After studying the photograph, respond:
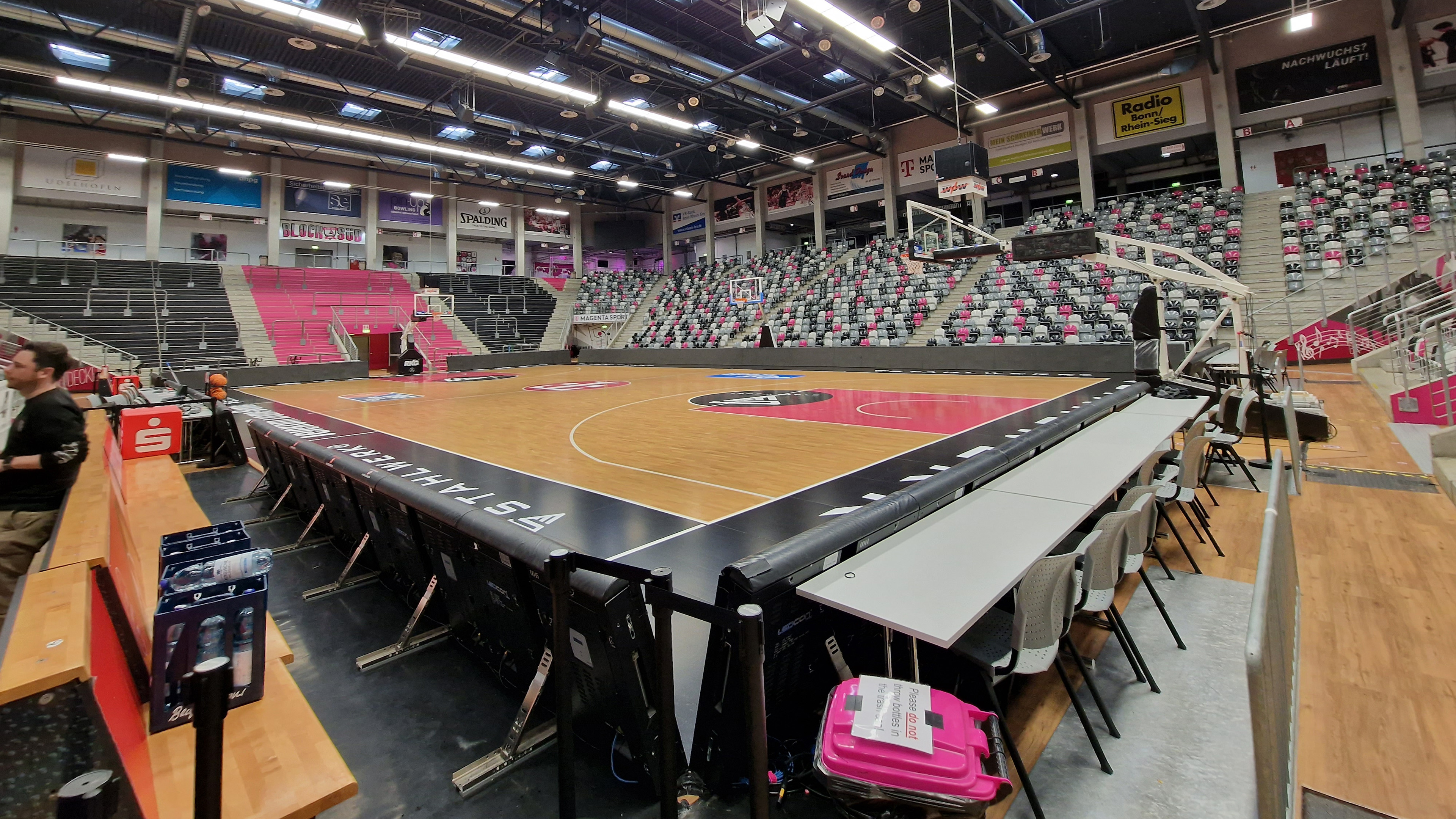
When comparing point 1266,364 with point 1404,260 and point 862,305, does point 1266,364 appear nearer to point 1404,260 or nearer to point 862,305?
point 1404,260

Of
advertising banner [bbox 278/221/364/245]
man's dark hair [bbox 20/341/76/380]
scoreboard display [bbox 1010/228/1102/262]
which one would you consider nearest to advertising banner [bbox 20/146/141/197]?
advertising banner [bbox 278/221/364/245]

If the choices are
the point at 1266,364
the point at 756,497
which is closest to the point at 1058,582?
the point at 756,497

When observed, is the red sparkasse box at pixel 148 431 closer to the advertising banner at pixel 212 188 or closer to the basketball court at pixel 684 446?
the basketball court at pixel 684 446

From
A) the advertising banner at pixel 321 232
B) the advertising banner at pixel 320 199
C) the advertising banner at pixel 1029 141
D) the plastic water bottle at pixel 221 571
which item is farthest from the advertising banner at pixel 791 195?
the plastic water bottle at pixel 221 571

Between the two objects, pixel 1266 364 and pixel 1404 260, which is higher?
pixel 1404 260

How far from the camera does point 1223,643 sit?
2.64m

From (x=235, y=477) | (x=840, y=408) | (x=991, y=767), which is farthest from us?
(x=840, y=408)

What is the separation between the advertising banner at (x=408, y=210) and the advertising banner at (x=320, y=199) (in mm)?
733

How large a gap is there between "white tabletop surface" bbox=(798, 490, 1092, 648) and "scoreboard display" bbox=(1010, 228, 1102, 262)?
6.47 meters

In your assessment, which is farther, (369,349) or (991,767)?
(369,349)

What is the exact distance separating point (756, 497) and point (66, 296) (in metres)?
22.2

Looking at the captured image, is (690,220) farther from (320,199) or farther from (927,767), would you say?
(927,767)

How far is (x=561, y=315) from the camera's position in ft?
82.7

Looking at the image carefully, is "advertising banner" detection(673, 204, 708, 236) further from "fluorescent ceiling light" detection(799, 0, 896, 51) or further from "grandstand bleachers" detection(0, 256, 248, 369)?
"grandstand bleachers" detection(0, 256, 248, 369)
